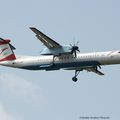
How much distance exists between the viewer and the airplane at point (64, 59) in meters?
62.0

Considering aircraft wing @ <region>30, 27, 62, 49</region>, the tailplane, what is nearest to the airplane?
aircraft wing @ <region>30, 27, 62, 49</region>

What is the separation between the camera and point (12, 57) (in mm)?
67688

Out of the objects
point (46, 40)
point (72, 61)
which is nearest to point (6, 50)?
point (46, 40)

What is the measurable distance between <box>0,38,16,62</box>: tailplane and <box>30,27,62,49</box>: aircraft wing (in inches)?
247

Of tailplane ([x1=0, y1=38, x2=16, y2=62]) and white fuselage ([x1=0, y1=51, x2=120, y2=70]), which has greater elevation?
tailplane ([x1=0, y1=38, x2=16, y2=62])

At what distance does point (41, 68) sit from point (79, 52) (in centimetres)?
474

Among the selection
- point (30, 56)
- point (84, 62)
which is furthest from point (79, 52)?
point (30, 56)

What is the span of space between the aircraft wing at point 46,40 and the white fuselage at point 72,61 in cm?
132

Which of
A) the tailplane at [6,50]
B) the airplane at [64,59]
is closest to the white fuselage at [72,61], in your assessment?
the airplane at [64,59]

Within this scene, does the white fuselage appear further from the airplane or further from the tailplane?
the tailplane

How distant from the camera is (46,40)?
62719 mm

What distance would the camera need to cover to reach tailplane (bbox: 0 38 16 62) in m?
67.9

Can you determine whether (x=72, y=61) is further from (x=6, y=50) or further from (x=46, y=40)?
(x=6, y=50)

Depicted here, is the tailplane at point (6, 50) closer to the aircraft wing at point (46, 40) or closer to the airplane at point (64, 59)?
the airplane at point (64, 59)
